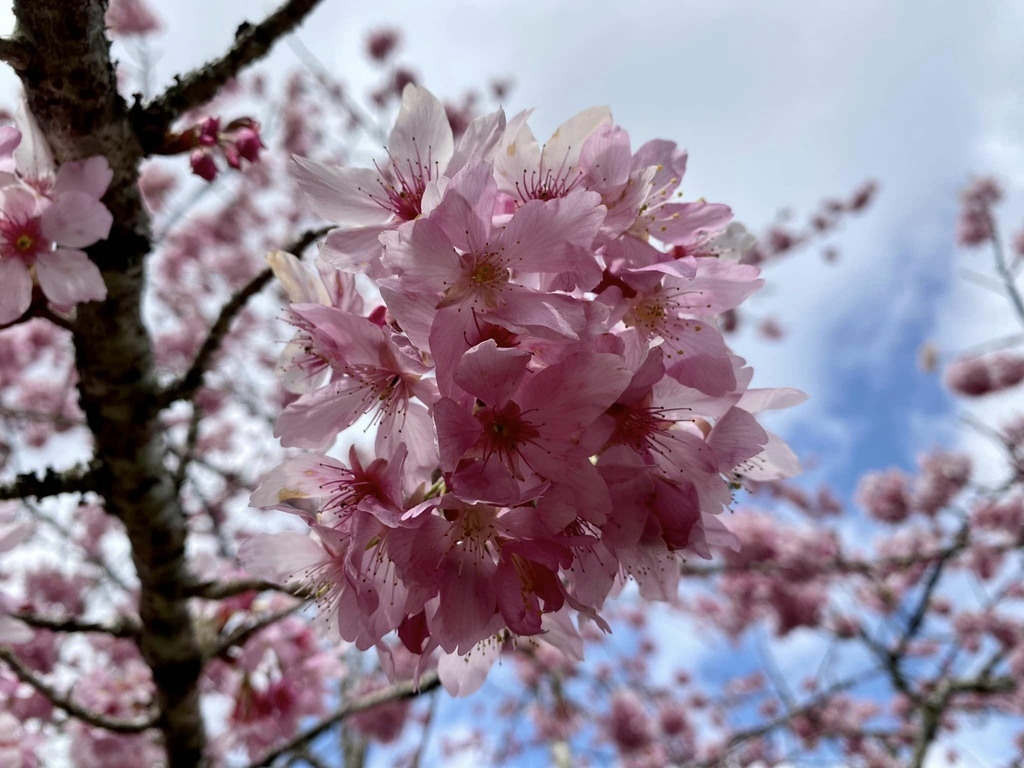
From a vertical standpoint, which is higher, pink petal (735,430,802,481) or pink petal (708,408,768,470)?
pink petal (735,430,802,481)

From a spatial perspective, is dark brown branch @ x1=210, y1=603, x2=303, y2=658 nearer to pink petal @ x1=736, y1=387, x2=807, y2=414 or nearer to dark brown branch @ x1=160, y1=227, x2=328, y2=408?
dark brown branch @ x1=160, y1=227, x2=328, y2=408

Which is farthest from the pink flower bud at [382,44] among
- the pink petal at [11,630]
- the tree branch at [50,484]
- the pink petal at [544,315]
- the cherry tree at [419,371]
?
the pink petal at [544,315]

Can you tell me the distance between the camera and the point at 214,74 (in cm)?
139

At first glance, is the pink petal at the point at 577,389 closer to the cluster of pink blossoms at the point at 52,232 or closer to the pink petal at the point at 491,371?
the pink petal at the point at 491,371

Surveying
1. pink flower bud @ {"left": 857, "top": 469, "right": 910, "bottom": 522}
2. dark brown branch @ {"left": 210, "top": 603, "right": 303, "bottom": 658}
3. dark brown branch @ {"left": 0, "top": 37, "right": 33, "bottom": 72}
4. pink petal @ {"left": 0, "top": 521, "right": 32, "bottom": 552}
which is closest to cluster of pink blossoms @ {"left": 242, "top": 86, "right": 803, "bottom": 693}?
dark brown branch @ {"left": 0, "top": 37, "right": 33, "bottom": 72}

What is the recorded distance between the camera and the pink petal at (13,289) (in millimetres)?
1150

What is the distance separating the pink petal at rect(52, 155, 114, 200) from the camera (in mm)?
1161

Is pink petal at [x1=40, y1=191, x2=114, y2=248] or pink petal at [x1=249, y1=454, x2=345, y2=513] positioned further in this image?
pink petal at [x1=40, y1=191, x2=114, y2=248]

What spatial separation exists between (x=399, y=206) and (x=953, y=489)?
797 centimetres

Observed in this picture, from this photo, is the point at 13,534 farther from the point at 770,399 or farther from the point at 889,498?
the point at 889,498

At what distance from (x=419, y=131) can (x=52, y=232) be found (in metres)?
0.68

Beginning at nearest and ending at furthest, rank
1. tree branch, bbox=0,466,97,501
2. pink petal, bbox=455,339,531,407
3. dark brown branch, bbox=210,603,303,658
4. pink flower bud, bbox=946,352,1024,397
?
1. pink petal, bbox=455,339,531,407
2. tree branch, bbox=0,466,97,501
3. dark brown branch, bbox=210,603,303,658
4. pink flower bud, bbox=946,352,1024,397

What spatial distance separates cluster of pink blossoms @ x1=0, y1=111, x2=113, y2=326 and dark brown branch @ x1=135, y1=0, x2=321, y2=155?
0.76ft

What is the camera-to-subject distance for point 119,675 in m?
2.54
